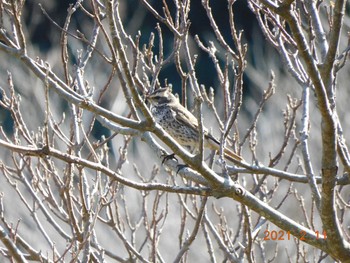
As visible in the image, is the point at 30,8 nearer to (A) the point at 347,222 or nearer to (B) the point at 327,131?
(A) the point at 347,222

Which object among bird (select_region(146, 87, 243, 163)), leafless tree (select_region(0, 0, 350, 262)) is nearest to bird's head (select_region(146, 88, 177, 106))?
bird (select_region(146, 87, 243, 163))

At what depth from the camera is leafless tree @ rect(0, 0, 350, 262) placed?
3.14m

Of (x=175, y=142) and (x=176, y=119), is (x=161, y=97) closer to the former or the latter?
(x=176, y=119)

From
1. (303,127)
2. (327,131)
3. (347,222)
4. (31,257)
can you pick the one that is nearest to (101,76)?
(347,222)

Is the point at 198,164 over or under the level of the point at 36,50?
under

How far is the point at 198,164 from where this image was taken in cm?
321

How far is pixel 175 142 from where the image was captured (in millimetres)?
3188

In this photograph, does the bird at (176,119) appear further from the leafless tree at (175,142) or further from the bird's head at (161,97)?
the leafless tree at (175,142)

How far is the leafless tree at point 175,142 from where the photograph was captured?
3.14m

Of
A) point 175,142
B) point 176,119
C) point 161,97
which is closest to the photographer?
point 175,142

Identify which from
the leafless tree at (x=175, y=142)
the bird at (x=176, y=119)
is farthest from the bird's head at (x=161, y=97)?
the leafless tree at (x=175, y=142)

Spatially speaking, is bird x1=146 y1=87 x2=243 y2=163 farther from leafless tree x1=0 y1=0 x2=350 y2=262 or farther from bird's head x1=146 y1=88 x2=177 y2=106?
leafless tree x1=0 y1=0 x2=350 y2=262

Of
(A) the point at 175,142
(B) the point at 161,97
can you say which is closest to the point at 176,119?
(B) the point at 161,97

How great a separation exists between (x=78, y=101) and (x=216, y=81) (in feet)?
25.3
